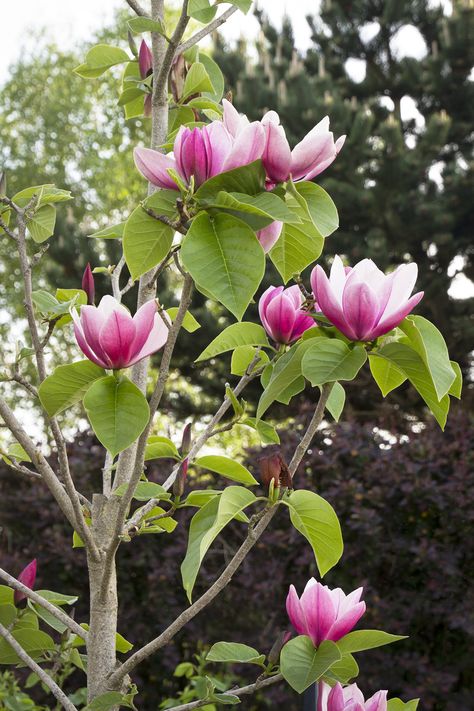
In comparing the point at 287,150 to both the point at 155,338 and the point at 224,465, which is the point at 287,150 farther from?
the point at 224,465

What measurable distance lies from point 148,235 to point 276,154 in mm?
181

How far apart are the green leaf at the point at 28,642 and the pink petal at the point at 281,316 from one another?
2.26ft

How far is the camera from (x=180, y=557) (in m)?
3.66

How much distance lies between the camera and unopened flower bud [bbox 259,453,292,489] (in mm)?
1130

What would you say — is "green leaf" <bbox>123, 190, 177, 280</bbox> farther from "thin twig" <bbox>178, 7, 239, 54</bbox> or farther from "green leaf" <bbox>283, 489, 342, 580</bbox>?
"thin twig" <bbox>178, 7, 239, 54</bbox>

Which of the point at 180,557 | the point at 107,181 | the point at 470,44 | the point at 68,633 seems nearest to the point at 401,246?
the point at 470,44

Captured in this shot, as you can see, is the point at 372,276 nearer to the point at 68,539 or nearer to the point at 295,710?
the point at 295,710

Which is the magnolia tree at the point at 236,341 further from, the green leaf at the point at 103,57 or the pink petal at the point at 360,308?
the green leaf at the point at 103,57

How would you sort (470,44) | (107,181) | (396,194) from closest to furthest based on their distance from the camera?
(396,194), (470,44), (107,181)

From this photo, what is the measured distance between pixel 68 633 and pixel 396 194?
6.94 m

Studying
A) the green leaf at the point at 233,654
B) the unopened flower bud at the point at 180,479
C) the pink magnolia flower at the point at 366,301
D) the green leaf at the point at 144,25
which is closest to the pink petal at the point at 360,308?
the pink magnolia flower at the point at 366,301

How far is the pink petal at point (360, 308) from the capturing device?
3.30 feet

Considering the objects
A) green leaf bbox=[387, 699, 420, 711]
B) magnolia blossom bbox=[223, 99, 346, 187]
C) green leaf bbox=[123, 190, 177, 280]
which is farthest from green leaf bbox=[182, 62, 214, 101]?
green leaf bbox=[387, 699, 420, 711]

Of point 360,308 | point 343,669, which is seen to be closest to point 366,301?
point 360,308
